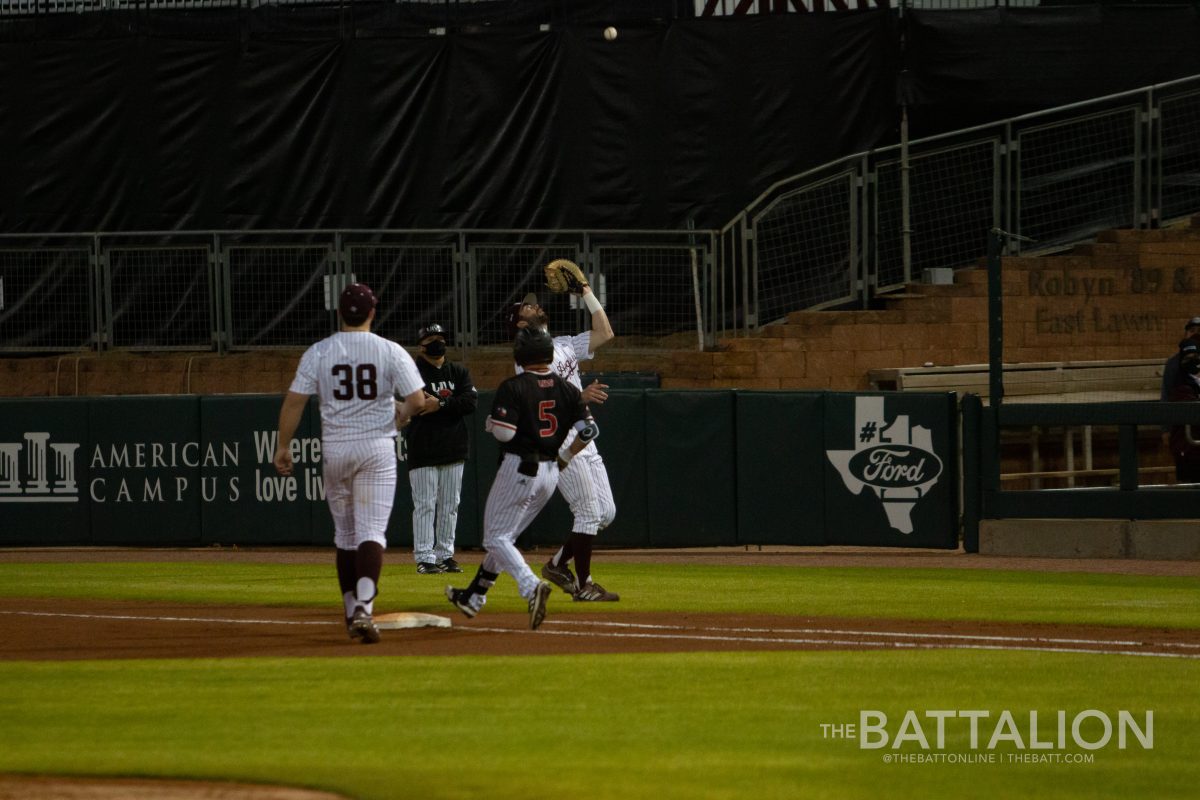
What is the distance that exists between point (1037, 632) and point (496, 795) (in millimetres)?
5626

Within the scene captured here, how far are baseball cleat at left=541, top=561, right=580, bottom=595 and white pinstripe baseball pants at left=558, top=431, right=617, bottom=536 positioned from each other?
0.39 metres

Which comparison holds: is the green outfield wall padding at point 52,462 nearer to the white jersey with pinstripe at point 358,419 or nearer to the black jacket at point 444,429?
the black jacket at point 444,429

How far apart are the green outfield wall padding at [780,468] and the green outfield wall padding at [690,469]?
0.14 meters

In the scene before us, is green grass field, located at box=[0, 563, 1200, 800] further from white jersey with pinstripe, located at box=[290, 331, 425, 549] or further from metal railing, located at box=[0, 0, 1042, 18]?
metal railing, located at box=[0, 0, 1042, 18]

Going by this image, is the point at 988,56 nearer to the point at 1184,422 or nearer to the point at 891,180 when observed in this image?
the point at 891,180

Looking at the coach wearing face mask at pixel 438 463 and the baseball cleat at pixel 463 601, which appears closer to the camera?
the baseball cleat at pixel 463 601

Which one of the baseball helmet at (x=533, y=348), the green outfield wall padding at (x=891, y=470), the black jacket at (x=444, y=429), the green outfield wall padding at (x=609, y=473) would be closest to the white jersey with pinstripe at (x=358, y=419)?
the baseball helmet at (x=533, y=348)

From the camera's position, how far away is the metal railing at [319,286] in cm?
2153

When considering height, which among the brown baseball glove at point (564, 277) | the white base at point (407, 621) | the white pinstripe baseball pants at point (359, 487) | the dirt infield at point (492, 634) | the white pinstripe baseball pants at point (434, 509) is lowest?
the dirt infield at point (492, 634)

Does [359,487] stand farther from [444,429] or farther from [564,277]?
[444,429]

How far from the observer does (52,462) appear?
793 inches

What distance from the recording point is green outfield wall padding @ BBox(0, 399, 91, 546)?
66.0 feet

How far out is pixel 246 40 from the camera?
910 inches

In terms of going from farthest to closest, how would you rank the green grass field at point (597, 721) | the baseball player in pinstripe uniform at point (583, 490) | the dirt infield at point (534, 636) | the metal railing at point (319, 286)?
the metal railing at point (319, 286) → the baseball player in pinstripe uniform at point (583, 490) → the dirt infield at point (534, 636) → the green grass field at point (597, 721)
